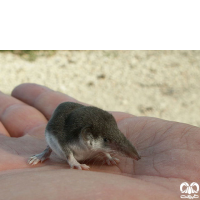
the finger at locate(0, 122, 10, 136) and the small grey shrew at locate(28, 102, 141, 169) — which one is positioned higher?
the small grey shrew at locate(28, 102, 141, 169)

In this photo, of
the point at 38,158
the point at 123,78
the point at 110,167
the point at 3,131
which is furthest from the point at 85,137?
the point at 123,78

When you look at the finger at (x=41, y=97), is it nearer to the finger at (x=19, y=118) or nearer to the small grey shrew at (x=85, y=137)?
the finger at (x=19, y=118)

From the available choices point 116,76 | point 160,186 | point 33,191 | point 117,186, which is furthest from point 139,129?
point 116,76

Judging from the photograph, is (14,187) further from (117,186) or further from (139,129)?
(139,129)

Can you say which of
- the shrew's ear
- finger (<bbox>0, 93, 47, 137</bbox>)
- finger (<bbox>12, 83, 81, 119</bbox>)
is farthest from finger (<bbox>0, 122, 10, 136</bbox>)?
the shrew's ear

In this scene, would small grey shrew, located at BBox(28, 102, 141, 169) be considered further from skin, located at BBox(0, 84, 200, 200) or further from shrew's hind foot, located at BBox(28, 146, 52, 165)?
skin, located at BBox(0, 84, 200, 200)

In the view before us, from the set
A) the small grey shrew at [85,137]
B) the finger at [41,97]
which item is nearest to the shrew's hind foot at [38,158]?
the small grey shrew at [85,137]
